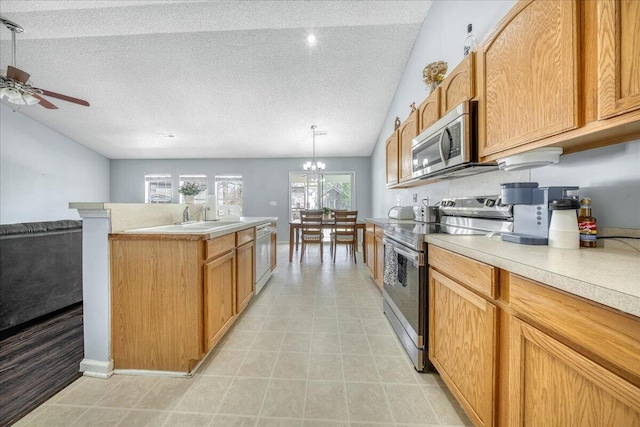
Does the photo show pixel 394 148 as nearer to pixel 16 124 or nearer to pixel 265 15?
pixel 265 15

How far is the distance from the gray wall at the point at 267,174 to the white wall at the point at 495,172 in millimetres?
2913

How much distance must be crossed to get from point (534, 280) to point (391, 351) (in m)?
1.20

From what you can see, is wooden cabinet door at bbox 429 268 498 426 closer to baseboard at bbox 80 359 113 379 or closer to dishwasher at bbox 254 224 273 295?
dishwasher at bbox 254 224 273 295

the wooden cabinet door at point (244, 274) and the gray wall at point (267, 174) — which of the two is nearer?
the wooden cabinet door at point (244, 274)

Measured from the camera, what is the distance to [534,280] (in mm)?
685

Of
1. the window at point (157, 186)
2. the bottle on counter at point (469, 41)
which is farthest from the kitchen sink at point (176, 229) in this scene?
the window at point (157, 186)

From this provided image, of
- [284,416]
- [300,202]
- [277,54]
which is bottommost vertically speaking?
[284,416]

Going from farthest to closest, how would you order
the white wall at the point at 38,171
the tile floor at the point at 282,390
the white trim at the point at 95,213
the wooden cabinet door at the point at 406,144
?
the white wall at the point at 38,171 → the wooden cabinet door at the point at 406,144 → the white trim at the point at 95,213 → the tile floor at the point at 282,390

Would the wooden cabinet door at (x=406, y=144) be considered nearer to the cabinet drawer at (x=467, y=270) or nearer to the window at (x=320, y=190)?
the cabinet drawer at (x=467, y=270)

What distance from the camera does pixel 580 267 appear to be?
0.65 meters

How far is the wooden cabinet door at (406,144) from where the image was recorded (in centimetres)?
225

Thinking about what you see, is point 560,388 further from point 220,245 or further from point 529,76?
point 220,245

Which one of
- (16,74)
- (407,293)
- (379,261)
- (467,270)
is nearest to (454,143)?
(467,270)

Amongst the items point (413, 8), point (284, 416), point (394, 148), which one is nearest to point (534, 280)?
point (284, 416)
